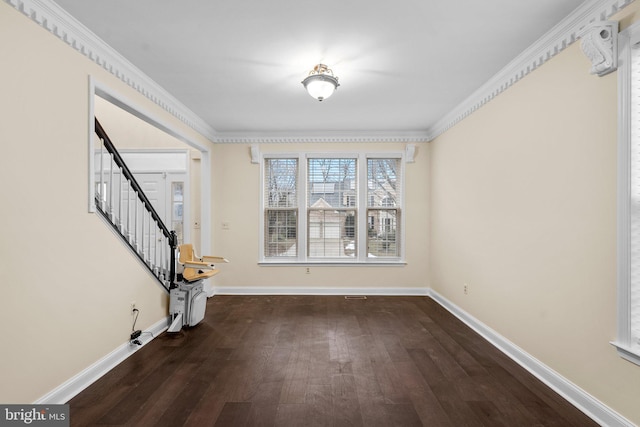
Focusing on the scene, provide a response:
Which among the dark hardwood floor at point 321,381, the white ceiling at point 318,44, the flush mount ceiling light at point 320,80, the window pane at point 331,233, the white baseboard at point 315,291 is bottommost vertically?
the dark hardwood floor at point 321,381

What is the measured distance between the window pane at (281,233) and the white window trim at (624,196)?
4.05 m

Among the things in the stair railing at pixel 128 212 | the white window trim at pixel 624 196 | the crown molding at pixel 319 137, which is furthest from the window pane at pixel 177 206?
the white window trim at pixel 624 196

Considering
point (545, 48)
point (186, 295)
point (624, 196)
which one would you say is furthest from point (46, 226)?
point (545, 48)

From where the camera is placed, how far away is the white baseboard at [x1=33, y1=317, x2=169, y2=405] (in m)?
2.09

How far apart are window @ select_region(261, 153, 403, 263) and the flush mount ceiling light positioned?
2.34m

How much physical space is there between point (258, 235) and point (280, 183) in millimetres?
966

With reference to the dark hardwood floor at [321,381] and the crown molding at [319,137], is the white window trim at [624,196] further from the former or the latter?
the crown molding at [319,137]

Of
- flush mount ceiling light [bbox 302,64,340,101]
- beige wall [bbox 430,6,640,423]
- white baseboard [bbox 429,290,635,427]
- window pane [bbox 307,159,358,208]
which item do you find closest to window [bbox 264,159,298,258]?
window pane [bbox 307,159,358,208]

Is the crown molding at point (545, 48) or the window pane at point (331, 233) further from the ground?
the crown molding at point (545, 48)

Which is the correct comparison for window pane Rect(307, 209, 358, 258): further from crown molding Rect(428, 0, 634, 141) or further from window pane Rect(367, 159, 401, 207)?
crown molding Rect(428, 0, 634, 141)

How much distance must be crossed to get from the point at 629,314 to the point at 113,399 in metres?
3.44

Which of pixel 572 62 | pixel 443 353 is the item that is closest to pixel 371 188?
pixel 443 353

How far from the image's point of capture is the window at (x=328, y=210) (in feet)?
17.0

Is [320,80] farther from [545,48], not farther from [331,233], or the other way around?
[331,233]
